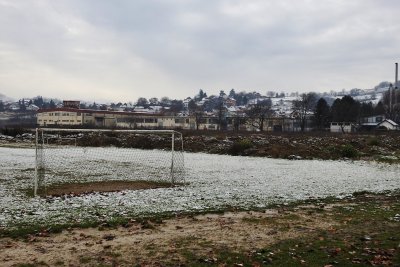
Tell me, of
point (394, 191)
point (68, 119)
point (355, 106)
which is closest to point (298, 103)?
point (355, 106)

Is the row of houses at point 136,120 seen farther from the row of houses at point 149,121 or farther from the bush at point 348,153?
the bush at point 348,153

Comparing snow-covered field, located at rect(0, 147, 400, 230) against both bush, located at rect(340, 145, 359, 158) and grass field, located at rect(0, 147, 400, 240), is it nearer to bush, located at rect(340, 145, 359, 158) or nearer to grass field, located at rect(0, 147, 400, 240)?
grass field, located at rect(0, 147, 400, 240)

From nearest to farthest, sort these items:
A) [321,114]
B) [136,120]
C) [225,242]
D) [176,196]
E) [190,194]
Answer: [225,242]
[176,196]
[190,194]
[321,114]
[136,120]

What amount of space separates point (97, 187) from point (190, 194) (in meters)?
4.98

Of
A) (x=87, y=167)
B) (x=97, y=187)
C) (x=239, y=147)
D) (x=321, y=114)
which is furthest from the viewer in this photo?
(x=321, y=114)

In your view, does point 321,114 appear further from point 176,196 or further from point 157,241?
point 157,241

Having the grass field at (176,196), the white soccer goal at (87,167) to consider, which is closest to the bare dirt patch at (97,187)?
the white soccer goal at (87,167)

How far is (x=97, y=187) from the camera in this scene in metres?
19.5

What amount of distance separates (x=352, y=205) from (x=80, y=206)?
31.8ft

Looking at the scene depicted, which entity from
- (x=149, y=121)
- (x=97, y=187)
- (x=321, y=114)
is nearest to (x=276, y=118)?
(x=321, y=114)

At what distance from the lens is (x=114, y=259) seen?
27.4 ft

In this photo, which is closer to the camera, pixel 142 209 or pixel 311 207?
pixel 142 209

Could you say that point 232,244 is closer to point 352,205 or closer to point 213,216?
point 213,216

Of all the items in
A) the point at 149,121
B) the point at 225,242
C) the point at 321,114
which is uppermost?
the point at 321,114
